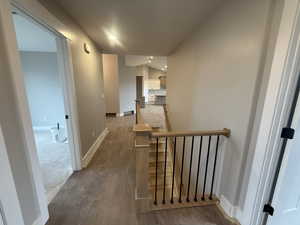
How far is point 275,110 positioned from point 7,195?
6.91 ft

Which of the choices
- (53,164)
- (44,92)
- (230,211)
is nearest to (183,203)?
(230,211)

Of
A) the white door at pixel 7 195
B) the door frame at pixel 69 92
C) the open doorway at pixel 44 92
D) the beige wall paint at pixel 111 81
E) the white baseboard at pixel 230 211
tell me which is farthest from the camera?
the beige wall paint at pixel 111 81

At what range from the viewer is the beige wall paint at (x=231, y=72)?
123 centimetres

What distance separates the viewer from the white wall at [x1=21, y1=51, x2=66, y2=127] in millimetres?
4160

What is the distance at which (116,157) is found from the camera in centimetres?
280

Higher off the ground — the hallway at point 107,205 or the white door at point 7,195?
the white door at point 7,195

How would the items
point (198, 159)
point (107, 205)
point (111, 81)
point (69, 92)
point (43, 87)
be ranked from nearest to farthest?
1. point (107, 205)
2. point (69, 92)
3. point (198, 159)
4. point (43, 87)
5. point (111, 81)

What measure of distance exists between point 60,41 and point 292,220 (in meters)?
3.34

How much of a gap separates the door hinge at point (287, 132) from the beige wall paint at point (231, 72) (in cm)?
23

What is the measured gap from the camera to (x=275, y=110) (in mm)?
1087

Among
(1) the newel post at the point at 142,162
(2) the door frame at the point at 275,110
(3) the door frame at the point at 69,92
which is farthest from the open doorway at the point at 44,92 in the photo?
(2) the door frame at the point at 275,110

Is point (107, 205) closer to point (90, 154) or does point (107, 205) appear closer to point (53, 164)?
point (90, 154)

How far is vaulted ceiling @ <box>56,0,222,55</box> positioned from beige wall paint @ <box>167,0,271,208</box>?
28 cm

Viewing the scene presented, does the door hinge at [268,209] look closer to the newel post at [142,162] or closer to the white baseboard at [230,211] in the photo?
the white baseboard at [230,211]
